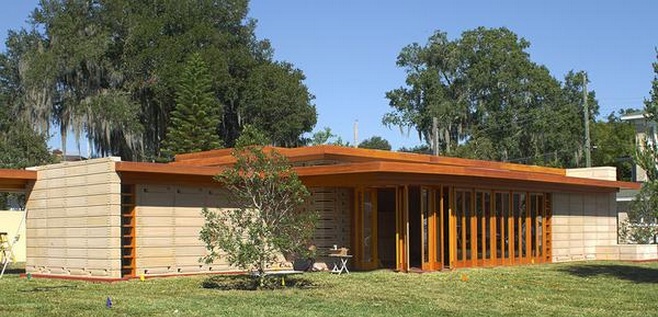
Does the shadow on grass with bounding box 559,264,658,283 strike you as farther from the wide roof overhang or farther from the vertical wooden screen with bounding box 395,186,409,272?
the vertical wooden screen with bounding box 395,186,409,272

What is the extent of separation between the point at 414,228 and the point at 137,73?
892 inches

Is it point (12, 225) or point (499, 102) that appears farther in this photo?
point (499, 102)

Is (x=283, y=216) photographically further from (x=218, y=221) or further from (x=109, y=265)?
(x=109, y=265)

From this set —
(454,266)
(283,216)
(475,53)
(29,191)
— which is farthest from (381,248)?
(475,53)

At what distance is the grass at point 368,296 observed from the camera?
12.5 meters

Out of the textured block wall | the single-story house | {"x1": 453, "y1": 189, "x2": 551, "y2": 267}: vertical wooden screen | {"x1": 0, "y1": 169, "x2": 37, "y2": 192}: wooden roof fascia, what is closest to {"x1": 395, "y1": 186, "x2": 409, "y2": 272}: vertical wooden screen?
the single-story house

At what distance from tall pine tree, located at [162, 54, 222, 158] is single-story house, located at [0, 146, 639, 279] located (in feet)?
44.5

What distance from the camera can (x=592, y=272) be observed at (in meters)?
20.5

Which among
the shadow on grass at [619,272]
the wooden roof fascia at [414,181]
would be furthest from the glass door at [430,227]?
the shadow on grass at [619,272]

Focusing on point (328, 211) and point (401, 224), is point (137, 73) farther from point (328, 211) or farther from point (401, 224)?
point (401, 224)

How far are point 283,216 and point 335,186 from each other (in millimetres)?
4931

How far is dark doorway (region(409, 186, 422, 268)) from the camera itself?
21766 mm

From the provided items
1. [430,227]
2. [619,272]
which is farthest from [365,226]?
[619,272]

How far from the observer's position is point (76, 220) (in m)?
18.7
